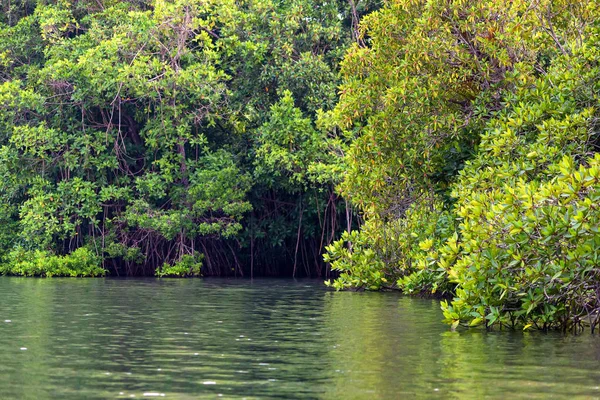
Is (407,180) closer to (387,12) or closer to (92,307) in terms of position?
(387,12)

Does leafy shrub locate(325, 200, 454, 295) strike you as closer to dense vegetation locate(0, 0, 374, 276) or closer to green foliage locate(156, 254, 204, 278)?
dense vegetation locate(0, 0, 374, 276)

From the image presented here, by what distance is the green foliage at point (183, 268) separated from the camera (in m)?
30.2

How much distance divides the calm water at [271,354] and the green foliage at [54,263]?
11.3 m

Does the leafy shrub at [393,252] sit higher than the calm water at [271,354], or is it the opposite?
the leafy shrub at [393,252]

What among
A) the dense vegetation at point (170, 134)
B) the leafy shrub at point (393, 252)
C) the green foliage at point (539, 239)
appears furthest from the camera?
the dense vegetation at point (170, 134)

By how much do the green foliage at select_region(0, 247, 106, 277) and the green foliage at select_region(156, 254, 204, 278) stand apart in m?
1.81

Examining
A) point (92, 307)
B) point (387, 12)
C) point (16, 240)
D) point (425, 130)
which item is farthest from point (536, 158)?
point (16, 240)

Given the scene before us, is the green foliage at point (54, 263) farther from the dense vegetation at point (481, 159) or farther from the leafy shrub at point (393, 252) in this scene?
the dense vegetation at point (481, 159)

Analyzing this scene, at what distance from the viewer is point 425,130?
19609 millimetres

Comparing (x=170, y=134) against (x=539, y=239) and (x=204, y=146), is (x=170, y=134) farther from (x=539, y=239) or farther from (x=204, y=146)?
(x=539, y=239)

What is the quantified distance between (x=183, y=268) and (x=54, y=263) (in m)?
3.72

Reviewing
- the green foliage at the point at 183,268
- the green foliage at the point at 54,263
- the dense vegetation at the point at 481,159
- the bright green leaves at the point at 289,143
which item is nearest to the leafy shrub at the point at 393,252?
the dense vegetation at the point at 481,159

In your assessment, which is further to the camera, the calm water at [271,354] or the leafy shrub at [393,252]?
the leafy shrub at [393,252]

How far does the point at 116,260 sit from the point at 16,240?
3.07 meters
